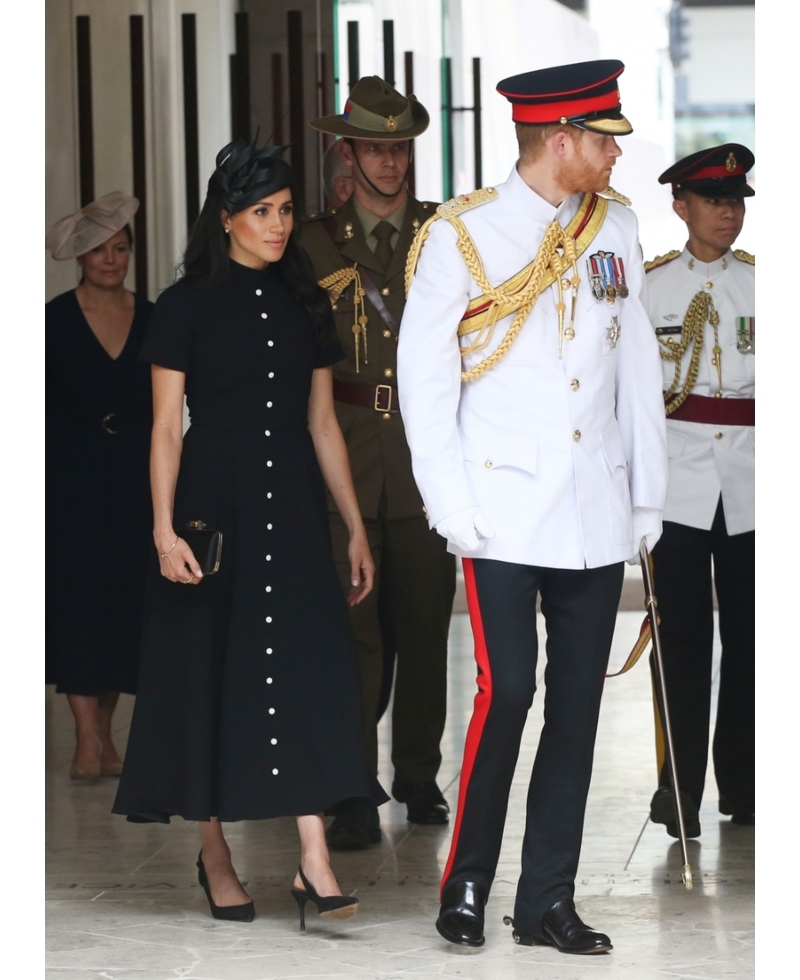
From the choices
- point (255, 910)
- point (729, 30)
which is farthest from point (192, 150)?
point (729, 30)

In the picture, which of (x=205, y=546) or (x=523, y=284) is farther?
(x=205, y=546)

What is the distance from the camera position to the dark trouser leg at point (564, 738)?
3.36 metres

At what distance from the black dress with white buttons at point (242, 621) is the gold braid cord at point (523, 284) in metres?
0.47

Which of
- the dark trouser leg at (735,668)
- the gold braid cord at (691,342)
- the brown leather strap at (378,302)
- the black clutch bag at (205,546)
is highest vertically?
the brown leather strap at (378,302)

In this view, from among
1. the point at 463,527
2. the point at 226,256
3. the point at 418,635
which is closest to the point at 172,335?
the point at 226,256

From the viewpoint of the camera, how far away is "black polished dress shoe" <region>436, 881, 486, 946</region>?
333 cm

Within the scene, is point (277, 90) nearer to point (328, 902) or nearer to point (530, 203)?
point (530, 203)

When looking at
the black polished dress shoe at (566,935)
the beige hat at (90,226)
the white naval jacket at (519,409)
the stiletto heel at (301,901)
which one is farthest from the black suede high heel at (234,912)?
the beige hat at (90,226)

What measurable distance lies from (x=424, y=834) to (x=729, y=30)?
7288 mm

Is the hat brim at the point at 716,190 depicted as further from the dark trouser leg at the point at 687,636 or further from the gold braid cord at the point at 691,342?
the dark trouser leg at the point at 687,636

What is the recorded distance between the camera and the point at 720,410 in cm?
427

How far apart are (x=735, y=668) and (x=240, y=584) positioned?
1.43m

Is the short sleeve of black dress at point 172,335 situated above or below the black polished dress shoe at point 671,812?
above
